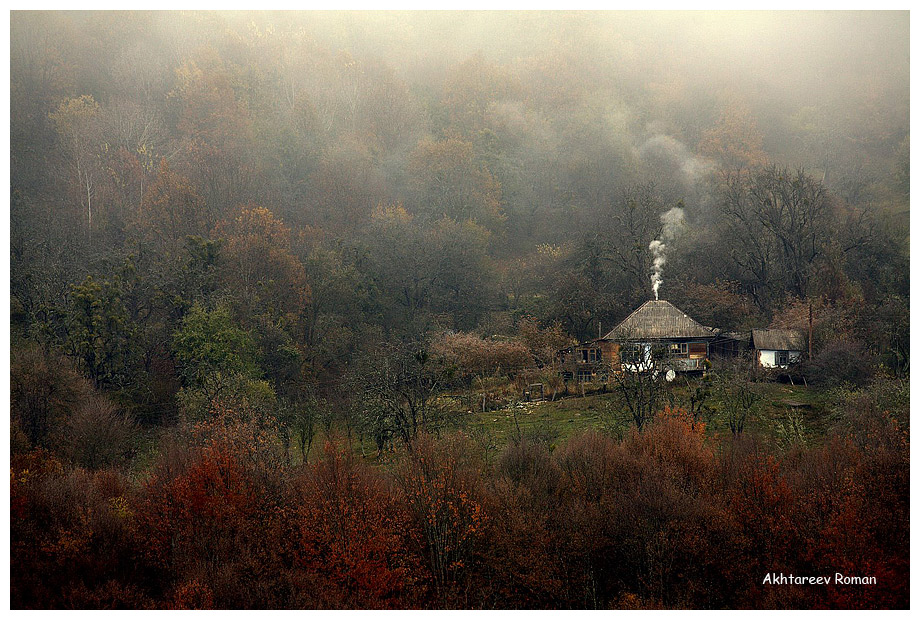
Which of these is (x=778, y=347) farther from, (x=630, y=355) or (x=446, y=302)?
(x=446, y=302)

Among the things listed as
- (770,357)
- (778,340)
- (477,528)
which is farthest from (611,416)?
(778,340)

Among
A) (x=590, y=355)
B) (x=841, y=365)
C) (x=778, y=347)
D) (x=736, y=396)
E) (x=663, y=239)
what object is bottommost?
(x=736, y=396)

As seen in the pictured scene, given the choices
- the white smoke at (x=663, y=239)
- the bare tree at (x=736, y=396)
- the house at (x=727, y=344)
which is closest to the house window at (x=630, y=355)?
the bare tree at (x=736, y=396)

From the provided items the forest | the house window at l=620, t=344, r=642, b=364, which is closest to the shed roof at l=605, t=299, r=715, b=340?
the house window at l=620, t=344, r=642, b=364

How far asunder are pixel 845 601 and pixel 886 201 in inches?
1895

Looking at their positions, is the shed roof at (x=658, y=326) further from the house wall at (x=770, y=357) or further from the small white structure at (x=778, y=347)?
the house wall at (x=770, y=357)

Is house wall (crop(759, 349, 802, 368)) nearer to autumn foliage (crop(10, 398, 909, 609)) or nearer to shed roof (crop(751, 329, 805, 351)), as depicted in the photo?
shed roof (crop(751, 329, 805, 351))

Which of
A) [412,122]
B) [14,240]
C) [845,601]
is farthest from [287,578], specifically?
[412,122]

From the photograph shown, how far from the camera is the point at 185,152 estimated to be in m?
58.0

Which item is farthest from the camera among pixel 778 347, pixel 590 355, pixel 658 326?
pixel 590 355

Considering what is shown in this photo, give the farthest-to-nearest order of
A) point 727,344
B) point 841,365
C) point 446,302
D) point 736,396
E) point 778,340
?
point 446,302, point 727,344, point 778,340, point 841,365, point 736,396

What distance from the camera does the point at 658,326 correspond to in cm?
4138

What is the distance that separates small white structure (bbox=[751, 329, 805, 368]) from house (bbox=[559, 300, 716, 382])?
115 inches

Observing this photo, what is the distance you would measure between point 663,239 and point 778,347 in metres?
16.7
